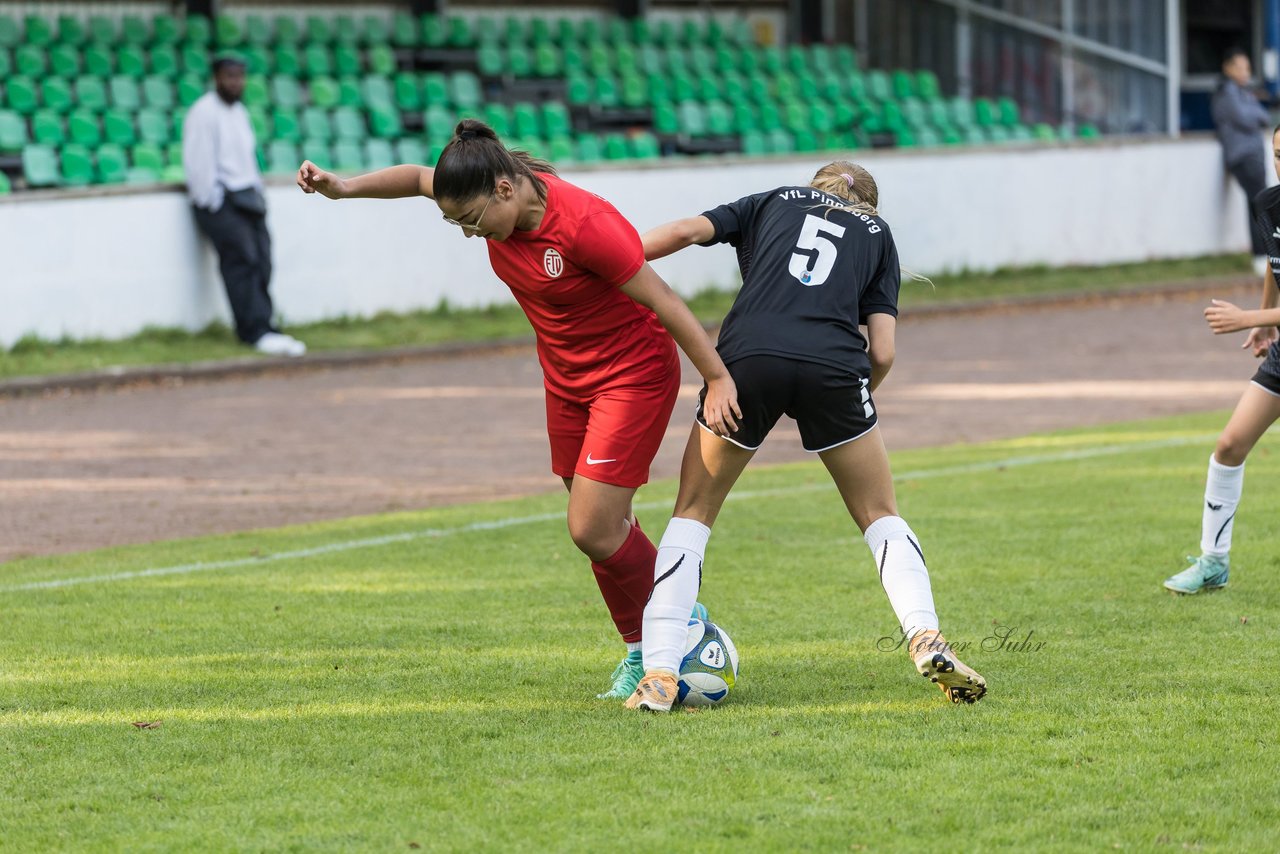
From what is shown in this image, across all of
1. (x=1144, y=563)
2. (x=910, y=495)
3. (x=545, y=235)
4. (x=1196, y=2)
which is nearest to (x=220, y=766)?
(x=545, y=235)

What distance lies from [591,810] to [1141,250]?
19696 millimetres

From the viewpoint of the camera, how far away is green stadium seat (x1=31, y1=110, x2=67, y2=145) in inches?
683

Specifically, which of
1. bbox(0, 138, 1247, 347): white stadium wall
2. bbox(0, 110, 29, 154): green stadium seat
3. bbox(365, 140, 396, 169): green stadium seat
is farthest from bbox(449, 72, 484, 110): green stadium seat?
bbox(0, 110, 29, 154): green stadium seat

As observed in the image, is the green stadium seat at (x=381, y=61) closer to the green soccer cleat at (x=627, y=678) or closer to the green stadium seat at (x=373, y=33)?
the green stadium seat at (x=373, y=33)

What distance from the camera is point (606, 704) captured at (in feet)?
17.5

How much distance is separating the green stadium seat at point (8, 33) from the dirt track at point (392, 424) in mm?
6260

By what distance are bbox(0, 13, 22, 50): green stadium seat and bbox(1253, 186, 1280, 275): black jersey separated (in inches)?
612

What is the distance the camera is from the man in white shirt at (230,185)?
15.1 metres

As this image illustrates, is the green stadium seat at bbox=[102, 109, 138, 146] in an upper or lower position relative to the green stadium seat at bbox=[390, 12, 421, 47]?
lower

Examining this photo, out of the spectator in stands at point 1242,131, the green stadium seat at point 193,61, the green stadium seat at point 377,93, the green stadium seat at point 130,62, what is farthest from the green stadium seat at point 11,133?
the spectator in stands at point 1242,131

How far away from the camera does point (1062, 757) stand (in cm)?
463

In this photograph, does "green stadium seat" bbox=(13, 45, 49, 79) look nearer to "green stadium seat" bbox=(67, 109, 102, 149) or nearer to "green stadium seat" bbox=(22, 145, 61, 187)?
"green stadium seat" bbox=(67, 109, 102, 149)

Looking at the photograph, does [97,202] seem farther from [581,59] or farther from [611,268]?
[611,268]

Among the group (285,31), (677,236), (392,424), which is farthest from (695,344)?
(285,31)
